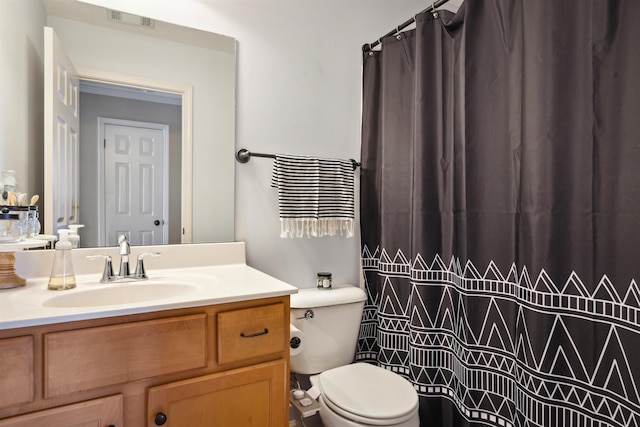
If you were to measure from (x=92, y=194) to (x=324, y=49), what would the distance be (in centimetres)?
126

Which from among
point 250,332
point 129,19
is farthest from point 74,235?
point 129,19

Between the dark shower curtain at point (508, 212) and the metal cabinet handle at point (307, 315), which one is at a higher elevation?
the dark shower curtain at point (508, 212)

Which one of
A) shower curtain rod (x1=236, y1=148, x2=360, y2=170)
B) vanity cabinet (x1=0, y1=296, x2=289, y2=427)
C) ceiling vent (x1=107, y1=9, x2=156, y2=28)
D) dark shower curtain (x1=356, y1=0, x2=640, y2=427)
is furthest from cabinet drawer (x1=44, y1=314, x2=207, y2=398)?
ceiling vent (x1=107, y1=9, x2=156, y2=28)

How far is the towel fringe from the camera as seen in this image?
1635 mm

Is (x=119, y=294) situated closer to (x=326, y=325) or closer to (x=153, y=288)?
(x=153, y=288)

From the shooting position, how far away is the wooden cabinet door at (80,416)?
819 millimetres

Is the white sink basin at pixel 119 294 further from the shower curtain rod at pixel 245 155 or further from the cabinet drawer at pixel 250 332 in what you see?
the shower curtain rod at pixel 245 155

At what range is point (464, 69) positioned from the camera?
1.37m

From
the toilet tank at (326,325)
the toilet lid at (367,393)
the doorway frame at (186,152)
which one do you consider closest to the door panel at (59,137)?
the doorway frame at (186,152)

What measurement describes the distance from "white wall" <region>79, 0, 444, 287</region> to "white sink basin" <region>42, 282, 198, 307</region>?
44 centimetres

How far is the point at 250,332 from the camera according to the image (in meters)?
1.07

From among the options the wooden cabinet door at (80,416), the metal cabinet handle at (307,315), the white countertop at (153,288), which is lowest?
the wooden cabinet door at (80,416)

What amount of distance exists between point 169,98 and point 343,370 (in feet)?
4.46

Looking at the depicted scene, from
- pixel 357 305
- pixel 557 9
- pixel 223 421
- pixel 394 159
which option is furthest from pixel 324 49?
pixel 223 421
